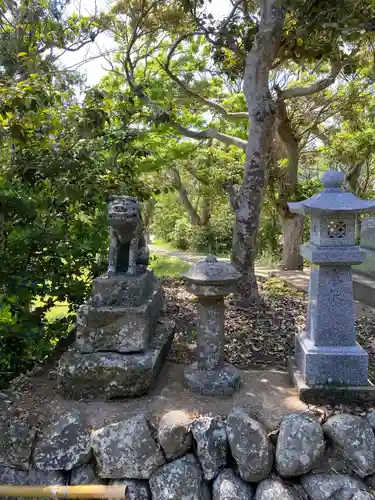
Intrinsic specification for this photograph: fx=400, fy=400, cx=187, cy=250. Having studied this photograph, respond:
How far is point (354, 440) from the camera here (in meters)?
3.14

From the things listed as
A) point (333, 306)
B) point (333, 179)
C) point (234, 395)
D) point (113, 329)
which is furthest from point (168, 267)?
point (333, 179)

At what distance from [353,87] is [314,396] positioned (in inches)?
369

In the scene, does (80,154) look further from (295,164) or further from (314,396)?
(295,164)

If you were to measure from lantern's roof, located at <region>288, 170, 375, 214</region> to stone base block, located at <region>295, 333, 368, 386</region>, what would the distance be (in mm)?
1321

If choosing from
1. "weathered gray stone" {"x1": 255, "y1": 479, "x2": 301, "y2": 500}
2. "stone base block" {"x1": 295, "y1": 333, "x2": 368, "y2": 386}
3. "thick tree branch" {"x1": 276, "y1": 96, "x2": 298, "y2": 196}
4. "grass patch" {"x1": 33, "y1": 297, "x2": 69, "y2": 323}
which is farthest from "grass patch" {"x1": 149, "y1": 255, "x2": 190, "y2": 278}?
"weathered gray stone" {"x1": 255, "y1": 479, "x2": 301, "y2": 500}

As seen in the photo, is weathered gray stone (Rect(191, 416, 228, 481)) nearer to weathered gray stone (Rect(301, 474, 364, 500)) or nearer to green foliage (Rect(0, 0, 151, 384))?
weathered gray stone (Rect(301, 474, 364, 500))

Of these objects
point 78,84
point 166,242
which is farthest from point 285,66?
point 166,242

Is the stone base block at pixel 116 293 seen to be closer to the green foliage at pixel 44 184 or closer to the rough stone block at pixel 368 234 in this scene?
the green foliage at pixel 44 184

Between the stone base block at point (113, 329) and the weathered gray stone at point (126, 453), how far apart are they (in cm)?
82

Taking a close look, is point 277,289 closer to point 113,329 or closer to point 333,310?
point 333,310

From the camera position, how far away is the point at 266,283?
8.63 metres

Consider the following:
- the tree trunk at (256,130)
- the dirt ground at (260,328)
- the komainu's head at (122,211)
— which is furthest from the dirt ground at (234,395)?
the komainu's head at (122,211)

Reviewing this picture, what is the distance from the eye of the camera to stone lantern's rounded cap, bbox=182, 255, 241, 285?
142 inches

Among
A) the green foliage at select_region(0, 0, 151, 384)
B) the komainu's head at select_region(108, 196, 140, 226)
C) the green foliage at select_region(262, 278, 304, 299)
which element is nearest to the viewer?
the komainu's head at select_region(108, 196, 140, 226)
